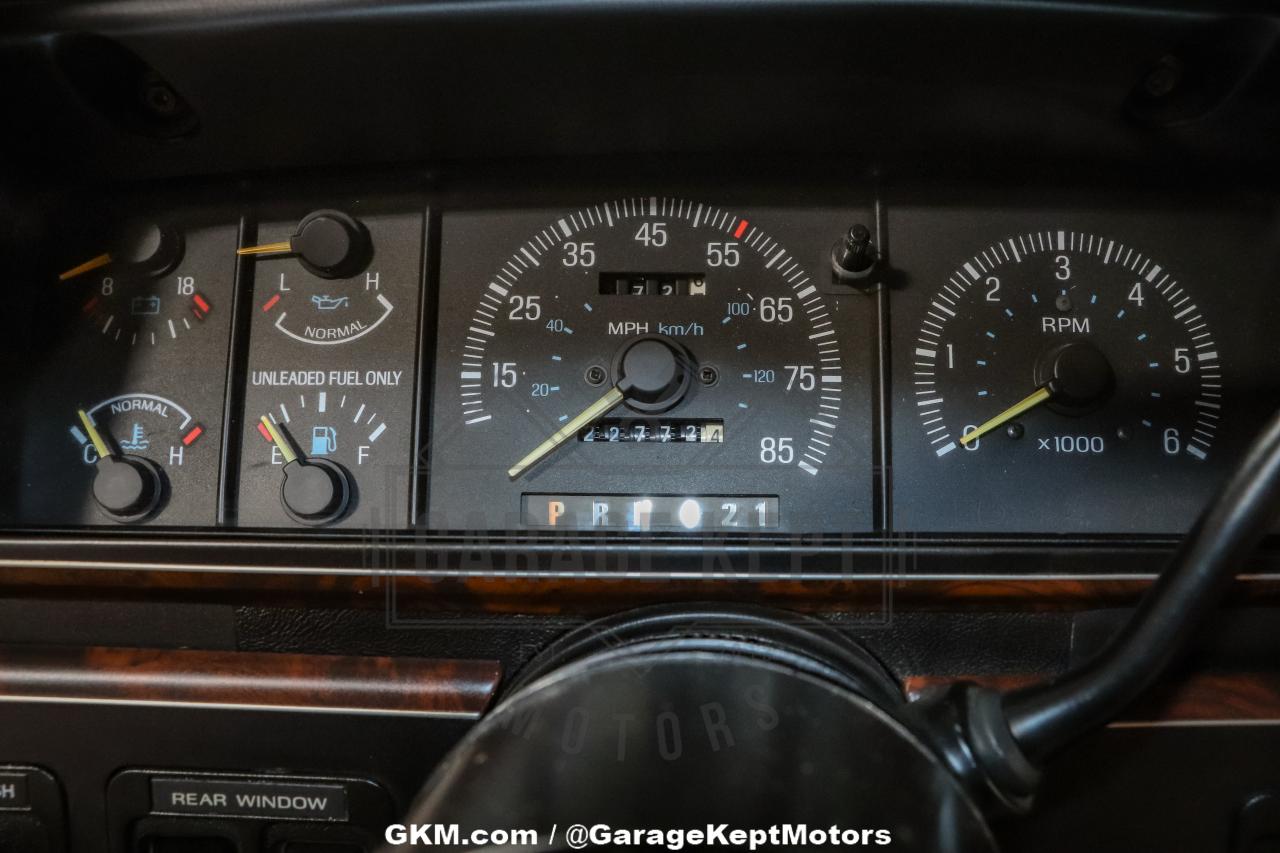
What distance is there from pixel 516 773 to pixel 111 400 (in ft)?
4.18

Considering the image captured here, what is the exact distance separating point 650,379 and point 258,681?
0.80 metres

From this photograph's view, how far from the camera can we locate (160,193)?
2.07 m

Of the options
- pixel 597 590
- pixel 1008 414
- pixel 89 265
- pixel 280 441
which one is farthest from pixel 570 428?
pixel 89 265

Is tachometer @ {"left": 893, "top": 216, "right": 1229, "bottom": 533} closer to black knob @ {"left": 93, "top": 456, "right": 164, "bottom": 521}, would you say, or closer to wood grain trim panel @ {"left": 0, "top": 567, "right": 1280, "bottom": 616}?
wood grain trim panel @ {"left": 0, "top": 567, "right": 1280, "bottom": 616}

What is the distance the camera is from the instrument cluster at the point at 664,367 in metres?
1.83

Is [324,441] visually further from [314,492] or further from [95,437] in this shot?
[95,437]

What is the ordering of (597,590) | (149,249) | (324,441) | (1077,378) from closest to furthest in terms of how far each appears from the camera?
(597,590) → (1077,378) → (324,441) → (149,249)

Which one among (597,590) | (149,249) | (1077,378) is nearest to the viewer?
(597,590)

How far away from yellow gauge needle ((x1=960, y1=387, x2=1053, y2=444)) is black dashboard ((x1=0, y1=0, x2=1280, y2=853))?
0.04 ft

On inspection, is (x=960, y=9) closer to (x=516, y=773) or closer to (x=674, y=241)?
(x=674, y=241)

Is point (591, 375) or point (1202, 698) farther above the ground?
point (591, 375)

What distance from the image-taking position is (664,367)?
1.79 metres

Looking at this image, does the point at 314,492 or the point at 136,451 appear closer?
the point at 314,492

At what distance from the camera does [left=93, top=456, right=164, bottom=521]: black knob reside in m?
1.84
